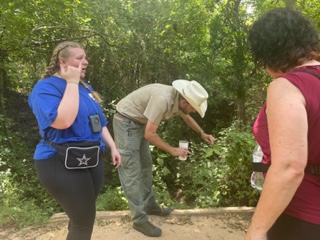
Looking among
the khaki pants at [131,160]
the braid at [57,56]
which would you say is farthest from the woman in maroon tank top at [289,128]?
the khaki pants at [131,160]

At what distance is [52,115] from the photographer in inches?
72.2

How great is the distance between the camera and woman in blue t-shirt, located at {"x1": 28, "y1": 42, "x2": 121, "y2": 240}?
1887mm

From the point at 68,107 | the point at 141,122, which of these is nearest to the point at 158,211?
the point at 141,122

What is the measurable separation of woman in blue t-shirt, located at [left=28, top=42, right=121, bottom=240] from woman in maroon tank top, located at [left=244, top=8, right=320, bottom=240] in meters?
1.17

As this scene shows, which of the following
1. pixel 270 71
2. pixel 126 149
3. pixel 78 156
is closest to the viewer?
pixel 270 71

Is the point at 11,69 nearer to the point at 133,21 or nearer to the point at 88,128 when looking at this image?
the point at 133,21

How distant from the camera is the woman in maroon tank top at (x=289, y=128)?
1.08 m

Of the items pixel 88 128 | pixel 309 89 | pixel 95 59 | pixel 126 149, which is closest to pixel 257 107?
pixel 95 59

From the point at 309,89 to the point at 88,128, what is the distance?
144cm

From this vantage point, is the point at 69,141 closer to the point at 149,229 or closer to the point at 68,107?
the point at 68,107

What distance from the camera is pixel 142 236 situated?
10.7ft

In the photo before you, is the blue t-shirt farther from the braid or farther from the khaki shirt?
the khaki shirt

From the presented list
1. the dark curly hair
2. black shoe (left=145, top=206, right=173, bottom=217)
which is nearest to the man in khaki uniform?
black shoe (left=145, top=206, right=173, bottom=217)

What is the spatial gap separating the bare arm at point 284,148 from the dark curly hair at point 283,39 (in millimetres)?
197
